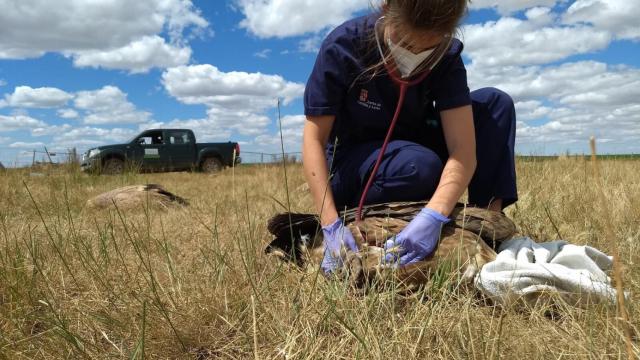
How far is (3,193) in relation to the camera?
4.90m

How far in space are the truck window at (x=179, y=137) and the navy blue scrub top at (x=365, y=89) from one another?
13.7 m

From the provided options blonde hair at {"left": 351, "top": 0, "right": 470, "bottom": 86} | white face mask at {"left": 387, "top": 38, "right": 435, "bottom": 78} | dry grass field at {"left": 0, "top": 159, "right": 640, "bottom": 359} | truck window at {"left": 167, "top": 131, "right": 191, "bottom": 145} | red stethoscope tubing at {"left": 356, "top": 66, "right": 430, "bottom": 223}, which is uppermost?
truck window at {"left": 167, "top": 131, "right": 191, "bottom": 145}

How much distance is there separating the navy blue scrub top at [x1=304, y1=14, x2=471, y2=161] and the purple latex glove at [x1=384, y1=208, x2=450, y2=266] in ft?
1.37

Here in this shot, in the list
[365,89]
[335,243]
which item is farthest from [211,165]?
[335,243]

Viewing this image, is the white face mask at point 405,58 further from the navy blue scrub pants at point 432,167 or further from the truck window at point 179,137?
the truck window at point 179,137

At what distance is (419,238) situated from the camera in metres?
1.63

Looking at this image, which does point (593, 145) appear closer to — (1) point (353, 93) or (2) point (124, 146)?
(1) point (353, 93)

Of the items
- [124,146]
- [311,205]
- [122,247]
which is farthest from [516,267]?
[124,146]

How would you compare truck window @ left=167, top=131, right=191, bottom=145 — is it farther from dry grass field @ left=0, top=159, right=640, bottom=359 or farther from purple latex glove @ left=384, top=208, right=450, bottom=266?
purple latex glove @ left=384, top=208, right=450, bottom=266

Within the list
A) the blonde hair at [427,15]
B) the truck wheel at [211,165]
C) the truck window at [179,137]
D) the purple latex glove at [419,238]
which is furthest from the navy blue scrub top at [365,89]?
the truck wheel at [211,165]

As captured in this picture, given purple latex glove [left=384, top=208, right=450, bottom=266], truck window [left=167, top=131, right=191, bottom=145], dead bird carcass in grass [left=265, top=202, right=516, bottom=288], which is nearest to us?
dead bird carcass in grass [left=265, top=202, right=516, bottom=288]

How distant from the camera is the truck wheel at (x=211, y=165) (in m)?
15.8

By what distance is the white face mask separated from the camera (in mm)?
1777

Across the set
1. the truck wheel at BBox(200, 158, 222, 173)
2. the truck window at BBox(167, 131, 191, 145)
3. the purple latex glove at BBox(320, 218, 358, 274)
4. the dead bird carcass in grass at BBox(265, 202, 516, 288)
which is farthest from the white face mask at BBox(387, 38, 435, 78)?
the truck wheel at BBox(200, 158, 222, 173)
